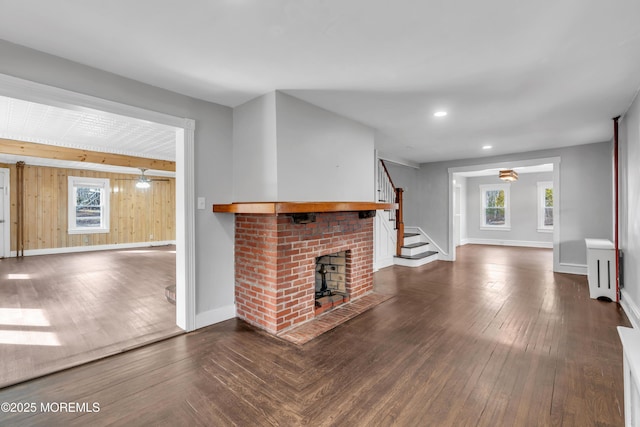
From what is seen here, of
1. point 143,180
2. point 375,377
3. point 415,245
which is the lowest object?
point 375,377

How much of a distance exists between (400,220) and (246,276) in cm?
420

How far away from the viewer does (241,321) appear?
3.25 meters

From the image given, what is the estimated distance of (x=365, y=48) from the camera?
2.14 meters

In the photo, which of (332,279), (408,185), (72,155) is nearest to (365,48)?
(332,279)

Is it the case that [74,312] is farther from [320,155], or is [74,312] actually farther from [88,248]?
[88,248]

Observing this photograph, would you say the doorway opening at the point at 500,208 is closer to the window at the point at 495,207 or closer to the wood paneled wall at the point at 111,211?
the window at the point at 495,207

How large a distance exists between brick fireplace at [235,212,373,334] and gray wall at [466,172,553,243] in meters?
8.24

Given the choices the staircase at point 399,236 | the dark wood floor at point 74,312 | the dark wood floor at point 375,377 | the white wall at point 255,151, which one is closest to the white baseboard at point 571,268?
the dark wood floor at point 375,377

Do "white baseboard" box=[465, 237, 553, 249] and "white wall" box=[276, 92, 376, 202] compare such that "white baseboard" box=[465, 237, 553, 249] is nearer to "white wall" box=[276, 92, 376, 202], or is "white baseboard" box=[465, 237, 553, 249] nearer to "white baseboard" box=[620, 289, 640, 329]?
"white baseboard" box=[620, 289, 640, 329]

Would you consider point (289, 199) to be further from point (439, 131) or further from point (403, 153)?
point (403, 153)

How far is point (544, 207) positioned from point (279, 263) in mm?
9481

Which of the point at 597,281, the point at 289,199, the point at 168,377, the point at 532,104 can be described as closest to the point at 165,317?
the point at 168,377

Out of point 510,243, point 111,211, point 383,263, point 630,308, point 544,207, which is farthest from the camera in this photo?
point 510,243

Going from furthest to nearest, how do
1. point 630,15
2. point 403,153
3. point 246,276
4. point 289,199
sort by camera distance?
point 403,153, point 246,276, point 289,199, point 630,15
